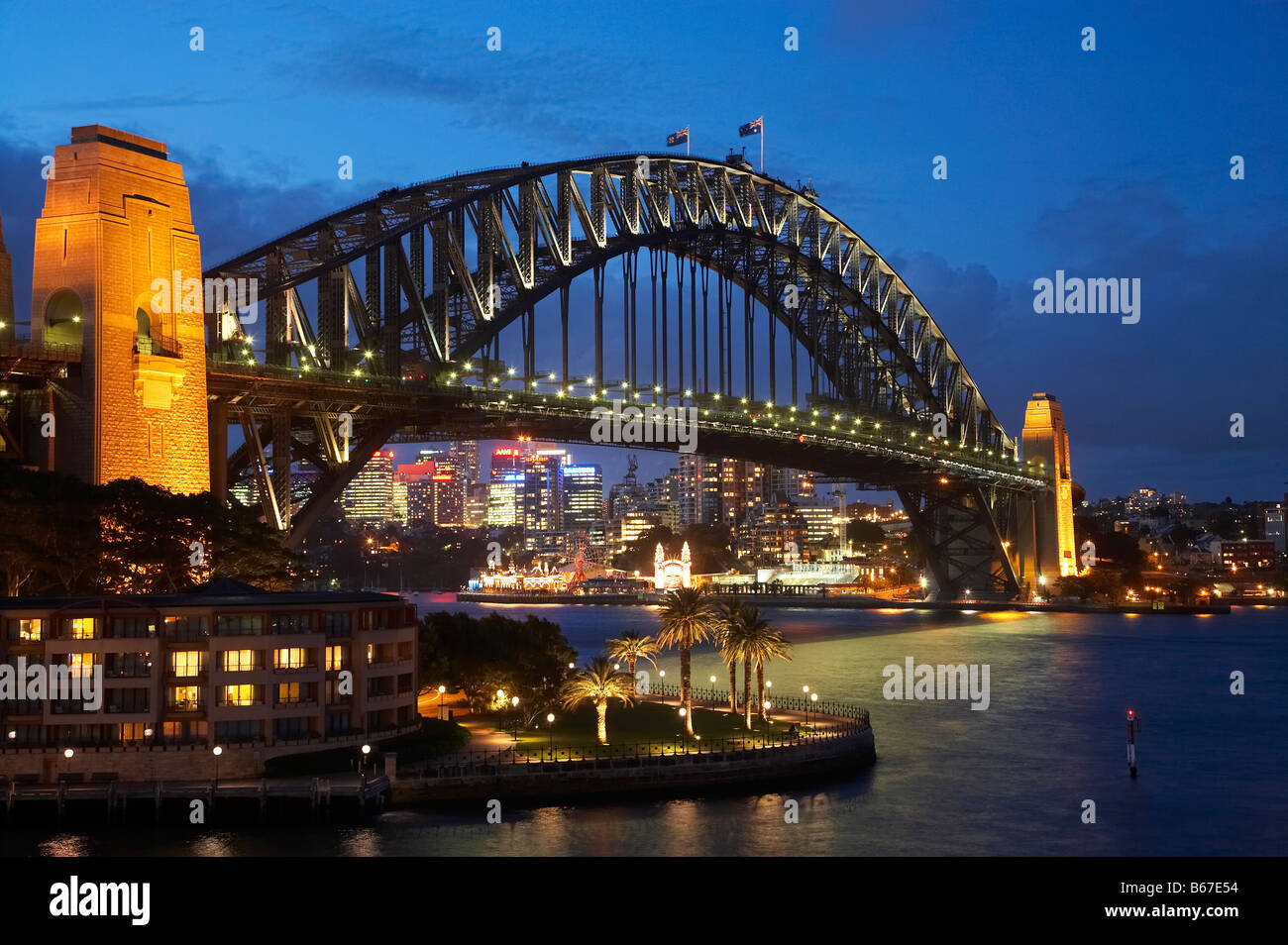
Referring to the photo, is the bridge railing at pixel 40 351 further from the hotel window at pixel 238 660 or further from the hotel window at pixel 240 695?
the hotel window at pixel 240 695

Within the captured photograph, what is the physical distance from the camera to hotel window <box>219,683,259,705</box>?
4138 centimetres

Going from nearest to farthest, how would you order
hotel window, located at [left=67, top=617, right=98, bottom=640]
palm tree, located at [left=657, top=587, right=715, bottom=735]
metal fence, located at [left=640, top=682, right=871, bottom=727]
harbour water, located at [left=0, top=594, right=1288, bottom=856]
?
harbour water, located at [left=0, top=594, right=1288, bottom=856] → hotel window, located at [left=67, top=617, right=98, bottom=640] → palm tree, located at [left=657, top=587, right=715, bottom=735] → metal fence, located at [left=640, top=682, right=871, bottom=727]

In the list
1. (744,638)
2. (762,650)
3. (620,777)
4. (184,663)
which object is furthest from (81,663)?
(762,650)

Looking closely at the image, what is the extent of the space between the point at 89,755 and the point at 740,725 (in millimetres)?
19754

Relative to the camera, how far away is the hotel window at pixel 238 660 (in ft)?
137

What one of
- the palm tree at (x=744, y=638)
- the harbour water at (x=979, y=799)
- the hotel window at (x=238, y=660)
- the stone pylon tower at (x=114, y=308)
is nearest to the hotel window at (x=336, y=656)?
the hotel window at (x=238, y=660)

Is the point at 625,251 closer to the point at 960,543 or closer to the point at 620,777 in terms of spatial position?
the point at 620,777

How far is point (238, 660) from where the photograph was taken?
1642 inches

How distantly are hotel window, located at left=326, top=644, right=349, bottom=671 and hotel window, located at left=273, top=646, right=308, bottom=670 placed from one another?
90cm

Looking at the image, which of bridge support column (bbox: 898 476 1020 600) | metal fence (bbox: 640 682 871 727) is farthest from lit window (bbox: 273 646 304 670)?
bridge support column (bbox: 898 476 1020 600)

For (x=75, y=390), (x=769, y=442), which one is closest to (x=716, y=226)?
(x=769, y=442)

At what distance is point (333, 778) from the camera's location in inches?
1560

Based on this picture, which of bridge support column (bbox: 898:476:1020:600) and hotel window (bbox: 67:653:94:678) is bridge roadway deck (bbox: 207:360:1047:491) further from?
hotel window (bbox: 67:653:94:678)

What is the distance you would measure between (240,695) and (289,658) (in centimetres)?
164
